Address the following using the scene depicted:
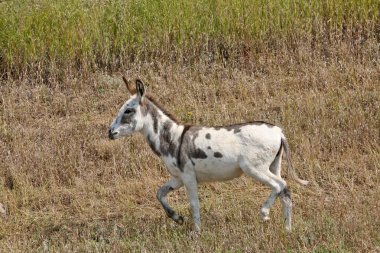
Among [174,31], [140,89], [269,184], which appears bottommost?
[269,184]

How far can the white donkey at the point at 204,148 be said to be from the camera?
32.1ft

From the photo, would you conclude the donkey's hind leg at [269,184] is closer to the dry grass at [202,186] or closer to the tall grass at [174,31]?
the dry grass at [202,186]

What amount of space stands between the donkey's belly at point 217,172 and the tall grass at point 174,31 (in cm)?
585

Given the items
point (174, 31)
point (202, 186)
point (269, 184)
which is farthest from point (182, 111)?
point (269, 184)

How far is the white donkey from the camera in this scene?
9.77 meters

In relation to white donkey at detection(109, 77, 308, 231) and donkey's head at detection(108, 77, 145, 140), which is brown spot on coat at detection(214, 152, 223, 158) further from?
donkey's head at detection(108, 77, 145, 140)

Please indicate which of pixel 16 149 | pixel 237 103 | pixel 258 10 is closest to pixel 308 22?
pixel 258 10

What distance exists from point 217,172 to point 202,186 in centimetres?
203

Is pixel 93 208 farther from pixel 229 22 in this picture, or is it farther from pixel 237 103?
pixel 229 22

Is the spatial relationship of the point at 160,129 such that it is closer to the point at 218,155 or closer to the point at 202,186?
the point at 218,155

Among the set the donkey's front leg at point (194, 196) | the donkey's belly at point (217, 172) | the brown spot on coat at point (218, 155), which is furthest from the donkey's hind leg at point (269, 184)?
the donkey's front leg at point (194, 196)

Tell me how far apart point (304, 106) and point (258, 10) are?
10.3 feet

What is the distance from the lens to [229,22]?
628 inches

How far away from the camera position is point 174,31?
626 inches
